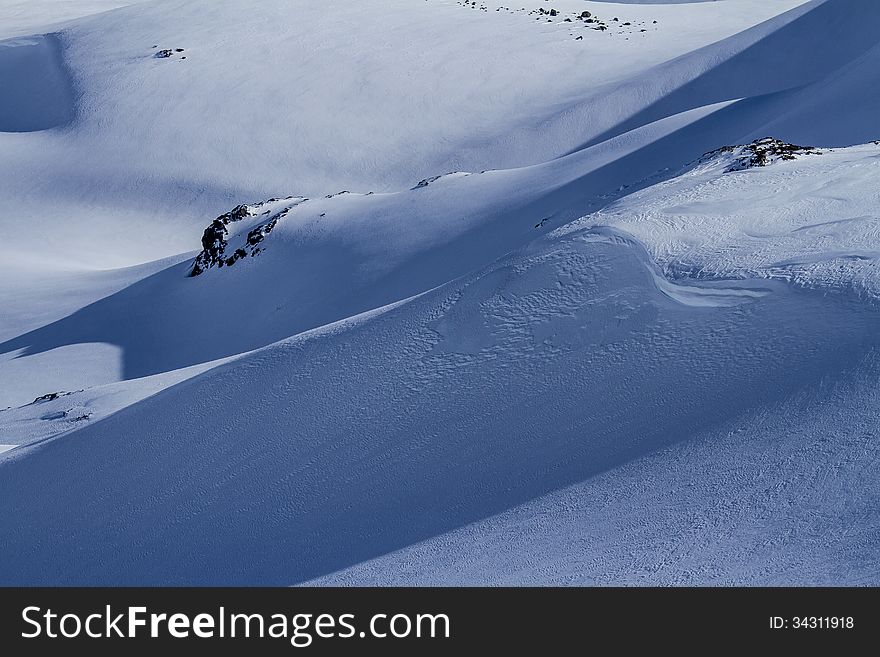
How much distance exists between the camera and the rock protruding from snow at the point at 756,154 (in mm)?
8328

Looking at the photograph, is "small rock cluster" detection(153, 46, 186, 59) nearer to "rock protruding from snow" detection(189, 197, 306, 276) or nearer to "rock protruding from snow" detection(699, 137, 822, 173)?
"rock protruding from snow" detection(189, 197, 306, 276)

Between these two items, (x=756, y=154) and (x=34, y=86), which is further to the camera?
(x=34, y=86)

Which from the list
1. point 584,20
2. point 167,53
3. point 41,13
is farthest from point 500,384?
point 41,13

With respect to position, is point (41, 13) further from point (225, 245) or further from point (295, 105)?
point (225, 245)

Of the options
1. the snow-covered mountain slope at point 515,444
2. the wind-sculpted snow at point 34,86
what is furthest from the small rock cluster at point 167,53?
the snow-covered mountain slope at point 515,444

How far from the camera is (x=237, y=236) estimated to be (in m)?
15.6

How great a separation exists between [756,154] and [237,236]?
30.2ft

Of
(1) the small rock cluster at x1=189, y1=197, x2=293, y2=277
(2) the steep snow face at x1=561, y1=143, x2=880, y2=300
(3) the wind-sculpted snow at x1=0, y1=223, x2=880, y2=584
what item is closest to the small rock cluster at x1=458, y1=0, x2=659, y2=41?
(1) the small rock cluster at x1=189, y1=197, x2=293, y2=277

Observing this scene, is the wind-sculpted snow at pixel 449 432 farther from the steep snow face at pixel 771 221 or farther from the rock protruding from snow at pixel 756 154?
the rock protruding from snow at pixel 756 154

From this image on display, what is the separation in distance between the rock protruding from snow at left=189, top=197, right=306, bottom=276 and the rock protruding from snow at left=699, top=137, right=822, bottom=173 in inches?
315

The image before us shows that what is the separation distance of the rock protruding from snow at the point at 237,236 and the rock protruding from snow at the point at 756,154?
8.01 m
